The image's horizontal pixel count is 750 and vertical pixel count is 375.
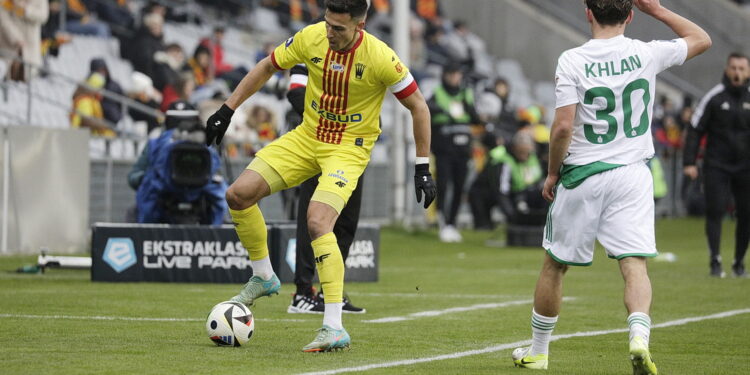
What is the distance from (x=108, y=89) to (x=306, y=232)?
9741 mm

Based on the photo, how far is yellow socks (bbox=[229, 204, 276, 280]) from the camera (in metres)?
7.64

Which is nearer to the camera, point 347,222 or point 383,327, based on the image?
point 383,327

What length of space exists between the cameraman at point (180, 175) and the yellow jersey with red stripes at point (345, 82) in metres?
4.64

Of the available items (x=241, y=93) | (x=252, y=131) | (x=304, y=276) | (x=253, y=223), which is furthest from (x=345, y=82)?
(x=252, y=131)

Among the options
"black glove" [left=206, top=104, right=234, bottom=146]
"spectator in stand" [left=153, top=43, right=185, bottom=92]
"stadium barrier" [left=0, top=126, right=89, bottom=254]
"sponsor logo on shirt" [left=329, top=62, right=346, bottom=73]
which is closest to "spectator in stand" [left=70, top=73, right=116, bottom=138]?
"spectator in stand" [left=153, top=43, right=185, bottom=92]

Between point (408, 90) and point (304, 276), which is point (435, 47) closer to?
point (304, 276)

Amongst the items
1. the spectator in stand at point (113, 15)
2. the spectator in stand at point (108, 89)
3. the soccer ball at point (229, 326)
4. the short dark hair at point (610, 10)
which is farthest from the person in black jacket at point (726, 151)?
the spectator in stand at point (113, 15)

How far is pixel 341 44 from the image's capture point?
7223 mm

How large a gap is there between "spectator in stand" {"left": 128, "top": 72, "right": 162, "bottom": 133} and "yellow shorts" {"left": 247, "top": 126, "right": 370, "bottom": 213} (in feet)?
33.5

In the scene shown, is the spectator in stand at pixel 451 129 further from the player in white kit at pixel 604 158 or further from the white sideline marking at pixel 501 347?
the player in white kit at pixel 604 158

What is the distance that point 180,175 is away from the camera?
12102mm

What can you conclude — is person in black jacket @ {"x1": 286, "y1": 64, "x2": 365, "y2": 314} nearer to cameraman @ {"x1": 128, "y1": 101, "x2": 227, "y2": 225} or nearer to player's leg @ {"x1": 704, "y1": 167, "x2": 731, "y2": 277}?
cameraman @ {"x1": 128, "y1": 101, "x2": 227, "y2": 225}

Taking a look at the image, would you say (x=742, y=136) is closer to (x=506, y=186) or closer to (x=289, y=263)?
(x=289, y=263)

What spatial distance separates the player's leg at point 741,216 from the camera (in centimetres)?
1316
